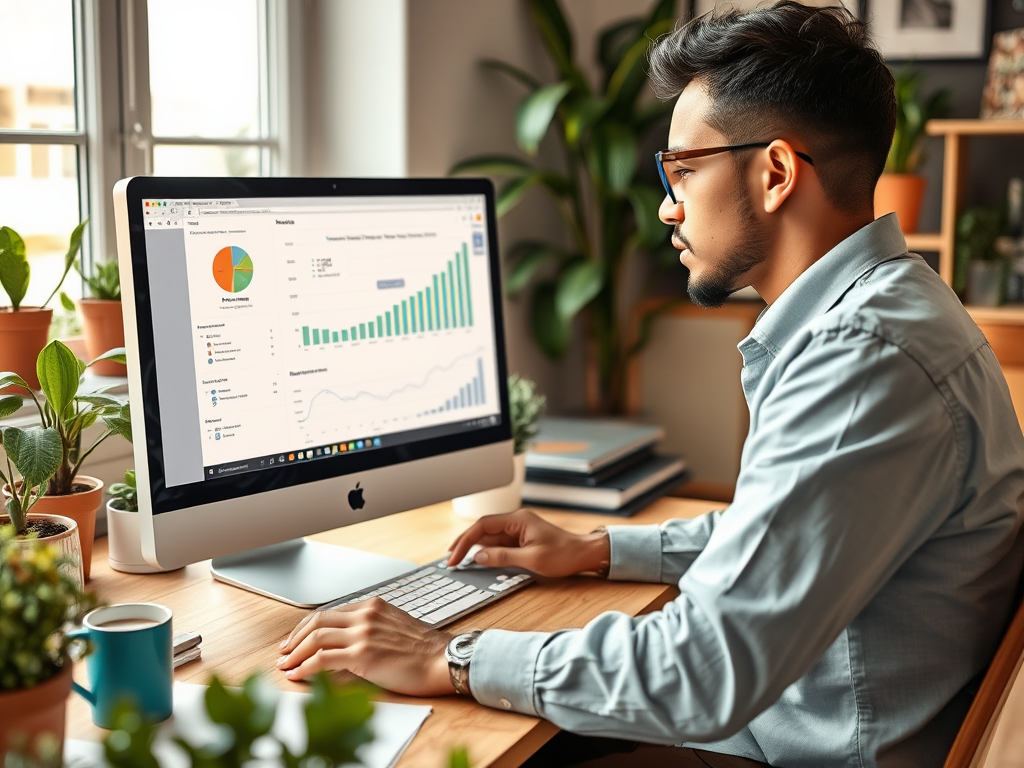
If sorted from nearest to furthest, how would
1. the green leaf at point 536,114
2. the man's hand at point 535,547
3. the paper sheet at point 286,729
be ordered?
the paper sheet at point 286,729
the man's hand at point 535,547
the green leaf at point 536,114

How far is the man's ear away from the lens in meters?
1.18

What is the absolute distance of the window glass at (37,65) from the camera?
1704 mm

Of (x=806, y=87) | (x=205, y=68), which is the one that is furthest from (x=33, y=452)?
(x=205, y=68)

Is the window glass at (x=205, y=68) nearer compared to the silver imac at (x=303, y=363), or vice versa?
the silver imac at (x=303, y=363)

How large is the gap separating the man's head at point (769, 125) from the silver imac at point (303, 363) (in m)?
0.38

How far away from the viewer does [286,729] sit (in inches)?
37.0

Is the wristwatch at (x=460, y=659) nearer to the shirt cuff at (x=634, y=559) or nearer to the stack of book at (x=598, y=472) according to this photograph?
the shirt cuff at (x=634, y=559)

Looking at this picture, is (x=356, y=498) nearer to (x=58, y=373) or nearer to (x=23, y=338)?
(x=58, y=373)

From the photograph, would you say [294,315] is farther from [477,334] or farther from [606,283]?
[606,283]

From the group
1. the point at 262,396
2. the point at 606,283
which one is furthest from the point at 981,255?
the point at 262,396

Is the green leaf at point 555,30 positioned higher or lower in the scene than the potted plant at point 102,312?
higher

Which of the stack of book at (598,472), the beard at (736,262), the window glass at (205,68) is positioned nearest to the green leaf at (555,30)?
the window glass at (205,68)

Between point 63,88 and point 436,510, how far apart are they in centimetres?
95

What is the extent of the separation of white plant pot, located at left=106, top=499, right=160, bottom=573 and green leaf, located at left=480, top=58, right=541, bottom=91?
1.59 metres
